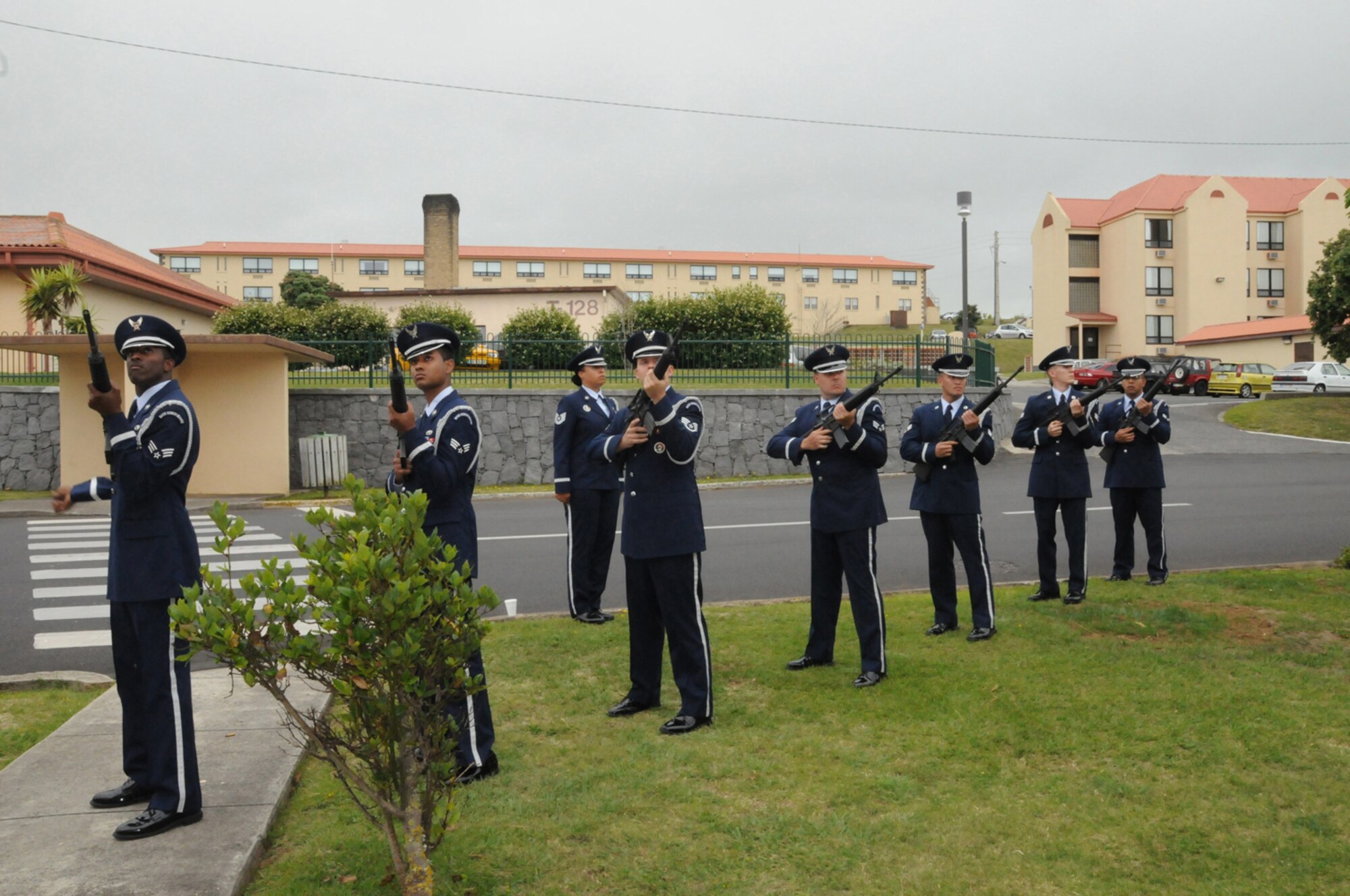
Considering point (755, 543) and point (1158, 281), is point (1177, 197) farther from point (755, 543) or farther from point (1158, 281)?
point (755, 543)

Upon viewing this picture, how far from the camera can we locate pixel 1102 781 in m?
4.72

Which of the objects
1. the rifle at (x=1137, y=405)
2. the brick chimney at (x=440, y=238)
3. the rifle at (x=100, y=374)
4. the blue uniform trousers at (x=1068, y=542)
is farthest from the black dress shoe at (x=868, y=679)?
the brick chimney at (x=440, y=238)

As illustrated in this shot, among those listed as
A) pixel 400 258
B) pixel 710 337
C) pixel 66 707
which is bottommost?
pixel 66 707

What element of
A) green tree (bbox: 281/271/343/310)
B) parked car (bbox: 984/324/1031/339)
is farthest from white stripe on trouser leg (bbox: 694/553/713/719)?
parked car (bbox: 984/324/1031/339)

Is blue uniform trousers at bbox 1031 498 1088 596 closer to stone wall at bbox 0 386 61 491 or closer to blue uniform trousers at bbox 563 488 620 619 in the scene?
blue uniform trousers at bbox 563 488 620 619

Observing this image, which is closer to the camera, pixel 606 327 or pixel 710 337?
pixel 710 337

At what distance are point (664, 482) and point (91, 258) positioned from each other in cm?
3156

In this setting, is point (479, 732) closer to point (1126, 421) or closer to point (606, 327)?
point (1126, 421)

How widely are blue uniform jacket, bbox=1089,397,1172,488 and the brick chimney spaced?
37.8m

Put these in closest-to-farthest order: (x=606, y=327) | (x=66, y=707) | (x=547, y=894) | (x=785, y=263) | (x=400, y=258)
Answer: (x=547, y=894) < (x=66, y=707) < (x=606, y=327) < (x=400, y=258) < (x=785, y=263)

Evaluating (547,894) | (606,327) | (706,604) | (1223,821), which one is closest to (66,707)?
(547,894)

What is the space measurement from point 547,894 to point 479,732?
1.29 meters

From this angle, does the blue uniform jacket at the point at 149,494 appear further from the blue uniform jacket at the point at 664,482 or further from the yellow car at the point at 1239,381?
the yellow car at the point at 1239,381

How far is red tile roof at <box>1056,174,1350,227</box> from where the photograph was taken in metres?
60.5
